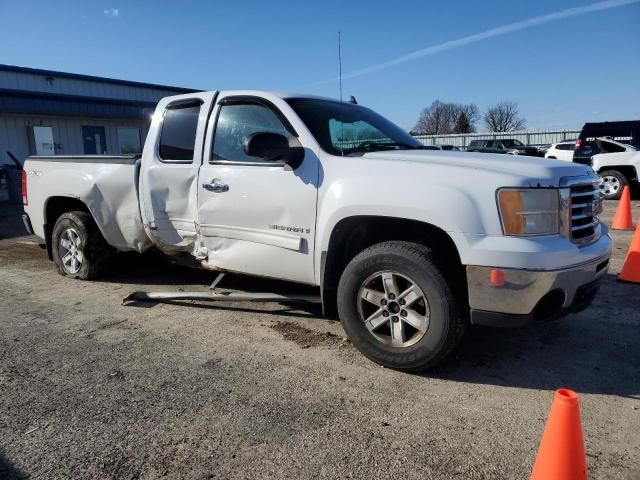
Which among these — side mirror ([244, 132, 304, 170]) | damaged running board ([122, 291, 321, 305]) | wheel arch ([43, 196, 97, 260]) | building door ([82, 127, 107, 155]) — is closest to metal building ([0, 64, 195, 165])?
building door ([82, 127, 107, 155])

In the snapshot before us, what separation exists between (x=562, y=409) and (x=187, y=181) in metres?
3.46

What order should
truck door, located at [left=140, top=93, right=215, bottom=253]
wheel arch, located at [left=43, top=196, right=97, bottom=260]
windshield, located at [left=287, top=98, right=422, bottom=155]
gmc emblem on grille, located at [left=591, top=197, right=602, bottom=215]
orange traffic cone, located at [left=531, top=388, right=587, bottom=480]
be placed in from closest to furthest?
orange traffic cone, located at [left=531, top=388, right=587, bottom=480] → gmc emblem on grille, located at [left=591, top=197, right=602, bottom=215] → windshield, located at [left=287, top=98, right=422, bottom=155] → truck door, located at [left=140, top=93, right=215, bottom=253] → wheel arch, located at [left=43, top=196, right=97, bottom=260]

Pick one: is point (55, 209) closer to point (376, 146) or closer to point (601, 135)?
point (376, 146)

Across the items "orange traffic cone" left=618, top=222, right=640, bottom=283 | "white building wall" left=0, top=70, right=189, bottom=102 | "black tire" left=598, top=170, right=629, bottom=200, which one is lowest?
"orange traffic cone" left=618, top=222, right=640, bottom=283

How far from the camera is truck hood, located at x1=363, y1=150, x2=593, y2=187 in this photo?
3.02m

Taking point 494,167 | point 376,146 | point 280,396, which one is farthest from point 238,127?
point 280,396

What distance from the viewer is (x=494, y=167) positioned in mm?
3191

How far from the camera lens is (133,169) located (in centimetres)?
493

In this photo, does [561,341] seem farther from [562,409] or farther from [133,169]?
[133,169]

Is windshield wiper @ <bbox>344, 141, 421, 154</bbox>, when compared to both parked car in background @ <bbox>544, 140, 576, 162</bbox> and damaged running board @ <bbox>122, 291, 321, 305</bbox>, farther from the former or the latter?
parked car in background @ <bbox>544, 140, 576, 162</bbox>

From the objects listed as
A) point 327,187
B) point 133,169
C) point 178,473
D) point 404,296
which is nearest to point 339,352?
point 404,296

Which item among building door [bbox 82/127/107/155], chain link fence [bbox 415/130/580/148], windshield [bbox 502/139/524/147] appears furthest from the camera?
chain link fence [bbox 415/130/580/148]

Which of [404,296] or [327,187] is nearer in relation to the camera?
[404,296]

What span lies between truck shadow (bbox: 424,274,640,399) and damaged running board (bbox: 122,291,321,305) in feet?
4.31
